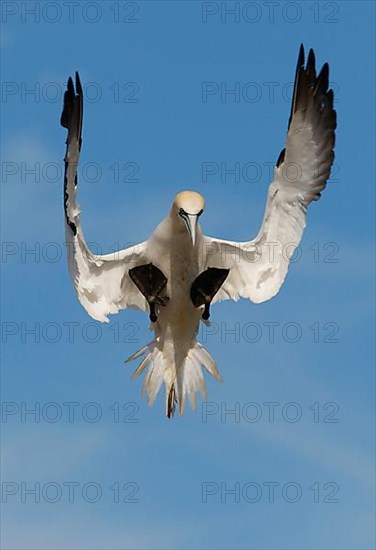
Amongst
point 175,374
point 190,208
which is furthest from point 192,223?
point 175,374

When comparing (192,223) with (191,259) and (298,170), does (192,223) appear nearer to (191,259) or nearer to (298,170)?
(191,259)

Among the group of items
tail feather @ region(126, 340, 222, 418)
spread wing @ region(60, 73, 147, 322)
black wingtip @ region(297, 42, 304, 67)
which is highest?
black wingtip @ region(297, 42, 304, 67)

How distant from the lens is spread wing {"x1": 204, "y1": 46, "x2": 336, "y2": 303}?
2052 cm

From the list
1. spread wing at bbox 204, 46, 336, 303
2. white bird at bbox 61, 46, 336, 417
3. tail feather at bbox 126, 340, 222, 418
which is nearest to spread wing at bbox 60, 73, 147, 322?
white bird at bbox 61, 46, 336, 417

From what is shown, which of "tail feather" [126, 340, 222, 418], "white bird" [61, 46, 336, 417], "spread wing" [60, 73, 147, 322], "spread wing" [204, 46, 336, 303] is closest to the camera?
"spread wing" [60, 73, 147, 322]

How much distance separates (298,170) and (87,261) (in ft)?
7.50

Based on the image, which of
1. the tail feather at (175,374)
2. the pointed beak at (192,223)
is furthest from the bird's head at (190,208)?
the tail feather at (175,374)

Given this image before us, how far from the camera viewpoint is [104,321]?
67.5 ft

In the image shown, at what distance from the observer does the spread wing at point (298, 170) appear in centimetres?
2052

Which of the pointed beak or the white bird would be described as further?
the white bird

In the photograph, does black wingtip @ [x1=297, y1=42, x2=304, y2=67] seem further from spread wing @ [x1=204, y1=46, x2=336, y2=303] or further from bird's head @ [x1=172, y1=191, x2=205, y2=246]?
bird's head @ [x1=172, y1=191, x2=205, y2=246]

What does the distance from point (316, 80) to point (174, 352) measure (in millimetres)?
3082

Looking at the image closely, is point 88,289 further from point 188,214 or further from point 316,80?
point 316,80

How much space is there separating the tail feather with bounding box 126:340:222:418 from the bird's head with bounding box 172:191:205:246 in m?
1.63
